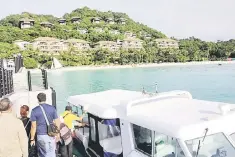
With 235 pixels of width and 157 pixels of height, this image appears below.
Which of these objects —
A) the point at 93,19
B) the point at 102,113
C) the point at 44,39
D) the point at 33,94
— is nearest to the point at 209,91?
the point at 33,94

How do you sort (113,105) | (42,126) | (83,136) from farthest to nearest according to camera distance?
(83,136)
(113,105)
(42,126)

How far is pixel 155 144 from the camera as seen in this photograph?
181 inches

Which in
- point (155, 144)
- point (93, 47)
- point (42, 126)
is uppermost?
point (93, 47)

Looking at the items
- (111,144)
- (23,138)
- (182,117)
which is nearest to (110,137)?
(111,144)

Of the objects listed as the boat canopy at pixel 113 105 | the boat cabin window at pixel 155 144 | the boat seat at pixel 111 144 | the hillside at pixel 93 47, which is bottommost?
the boat seat at pixel 111 144

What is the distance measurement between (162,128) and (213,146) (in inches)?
29.1

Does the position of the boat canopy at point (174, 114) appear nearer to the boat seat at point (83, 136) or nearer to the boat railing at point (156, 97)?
the boat railing at point (156, 97)

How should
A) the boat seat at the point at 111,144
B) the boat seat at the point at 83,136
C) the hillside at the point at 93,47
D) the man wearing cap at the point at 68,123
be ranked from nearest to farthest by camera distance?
1. the boat seat at the point at 111,144
2. the man wearing cap at the point at 68,123
3. the boat seat at the point at 83,136
4. the hillside at the point at 93,47

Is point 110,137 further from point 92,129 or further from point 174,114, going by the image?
point 174,114

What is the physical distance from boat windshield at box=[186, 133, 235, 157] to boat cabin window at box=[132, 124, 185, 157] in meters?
0.21

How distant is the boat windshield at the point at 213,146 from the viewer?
4191mm

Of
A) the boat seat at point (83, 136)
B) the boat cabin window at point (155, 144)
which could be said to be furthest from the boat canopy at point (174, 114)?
the boat seat at point (83, 136)

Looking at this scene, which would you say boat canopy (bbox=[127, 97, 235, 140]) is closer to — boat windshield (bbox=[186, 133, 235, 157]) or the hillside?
boat windshield (bbox=[186, 133, 235, 157])

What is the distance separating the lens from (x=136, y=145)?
5.10m
